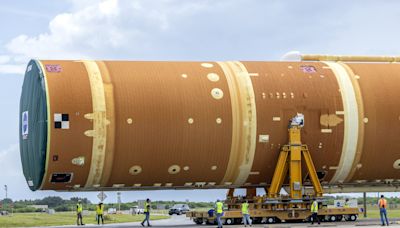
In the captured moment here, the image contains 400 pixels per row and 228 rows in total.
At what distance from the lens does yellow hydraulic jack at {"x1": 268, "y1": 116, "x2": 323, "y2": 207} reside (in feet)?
111

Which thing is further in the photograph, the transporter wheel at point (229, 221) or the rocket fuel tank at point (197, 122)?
the transporter wheel at point (229, 221)

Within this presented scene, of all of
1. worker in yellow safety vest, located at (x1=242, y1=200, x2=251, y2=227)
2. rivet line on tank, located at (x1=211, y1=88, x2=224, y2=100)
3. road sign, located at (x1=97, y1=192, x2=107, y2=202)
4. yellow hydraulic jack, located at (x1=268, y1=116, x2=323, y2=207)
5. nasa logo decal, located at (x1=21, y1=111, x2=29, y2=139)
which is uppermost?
rivet line on tank, located at (x1=211, y1=88, x2=224, y2=100)

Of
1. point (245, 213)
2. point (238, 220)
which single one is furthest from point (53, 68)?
point (238, 220)

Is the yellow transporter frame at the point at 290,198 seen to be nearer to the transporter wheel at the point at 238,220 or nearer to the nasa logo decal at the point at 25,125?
the transporter wheel at the point at 238,220

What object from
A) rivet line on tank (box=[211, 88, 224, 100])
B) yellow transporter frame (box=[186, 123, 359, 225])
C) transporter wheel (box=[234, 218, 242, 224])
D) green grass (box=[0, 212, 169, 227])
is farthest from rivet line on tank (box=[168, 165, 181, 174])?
green grass (box=[0, 212, 169, 227])

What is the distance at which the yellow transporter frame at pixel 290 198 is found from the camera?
34.0 metres

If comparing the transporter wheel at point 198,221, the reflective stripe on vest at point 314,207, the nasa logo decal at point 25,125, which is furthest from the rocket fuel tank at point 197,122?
the transporter wheel at point 198,221

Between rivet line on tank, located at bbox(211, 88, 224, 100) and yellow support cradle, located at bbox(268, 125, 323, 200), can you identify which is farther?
yellow support cradle, located at bbox(268, 125, 323, 200)

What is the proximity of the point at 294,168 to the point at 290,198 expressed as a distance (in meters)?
1.45

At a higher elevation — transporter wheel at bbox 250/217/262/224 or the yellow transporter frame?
the yellow transporter frame

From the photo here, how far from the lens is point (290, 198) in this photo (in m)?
34.5

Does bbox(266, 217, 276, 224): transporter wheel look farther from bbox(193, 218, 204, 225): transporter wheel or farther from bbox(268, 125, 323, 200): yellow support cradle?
bbox(193, 218, 204, 225): transporter wheel

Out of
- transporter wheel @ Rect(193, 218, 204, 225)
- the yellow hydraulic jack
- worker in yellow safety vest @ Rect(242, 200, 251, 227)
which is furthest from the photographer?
transporter wheel @ Rect(193, 218, 204, 225)

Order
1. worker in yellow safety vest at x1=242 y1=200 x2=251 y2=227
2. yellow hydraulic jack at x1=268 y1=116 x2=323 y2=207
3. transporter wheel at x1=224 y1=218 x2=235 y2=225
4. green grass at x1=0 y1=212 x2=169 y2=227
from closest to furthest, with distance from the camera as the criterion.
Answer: worker in yellow safety vest at x1=242 y1=200 x2=251 y2=227 → yellow hydraulic jack at x1=268 y1=116 x2=323 y2=207 → transporter wheel at x1=224 y1=218 x2=235 y2=225 → green grass at x1=0 y1=212 x2=169 y2=227
